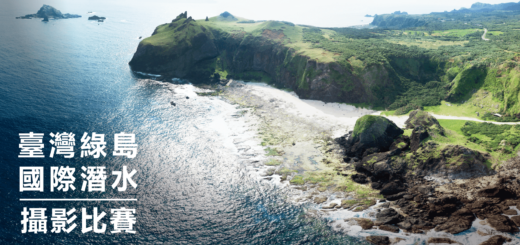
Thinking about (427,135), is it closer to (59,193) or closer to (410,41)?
(59,193)

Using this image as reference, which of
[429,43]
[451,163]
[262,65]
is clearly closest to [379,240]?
[451,163]

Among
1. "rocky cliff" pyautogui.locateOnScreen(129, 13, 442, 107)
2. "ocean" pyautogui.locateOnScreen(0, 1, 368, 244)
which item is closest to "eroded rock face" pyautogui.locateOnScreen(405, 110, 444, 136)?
"rocky cliff" pyautogui.locateOnScreen(129, 13, 442, 107)

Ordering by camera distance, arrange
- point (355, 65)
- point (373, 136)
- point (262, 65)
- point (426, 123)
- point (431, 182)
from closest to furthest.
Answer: point (431, 182) → point (426, 123) → point (373, 136) → point (355, 65) → point (262, 65)

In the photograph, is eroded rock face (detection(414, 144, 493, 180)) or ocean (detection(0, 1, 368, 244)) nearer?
ocean (detection(0, 1, 368, 244))

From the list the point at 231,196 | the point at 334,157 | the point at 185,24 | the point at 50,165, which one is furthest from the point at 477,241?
the point at 185,24

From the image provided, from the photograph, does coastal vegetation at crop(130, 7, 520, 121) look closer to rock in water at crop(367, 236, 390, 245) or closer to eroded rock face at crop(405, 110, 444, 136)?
eroded rock face at crop(405, 110, 444, 136)

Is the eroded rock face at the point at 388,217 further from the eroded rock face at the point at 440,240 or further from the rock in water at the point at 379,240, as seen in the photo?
the eroded rock face at the point at 440,240

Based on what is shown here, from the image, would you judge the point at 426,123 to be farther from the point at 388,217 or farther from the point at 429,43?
the point at 429,43
